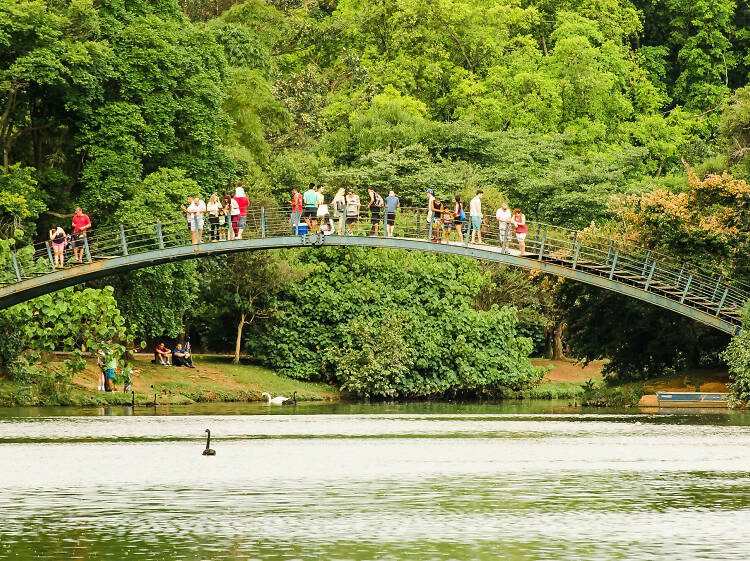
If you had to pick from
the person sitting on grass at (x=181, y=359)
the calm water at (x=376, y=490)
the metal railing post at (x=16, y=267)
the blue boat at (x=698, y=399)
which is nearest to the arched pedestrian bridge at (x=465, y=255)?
the metal railing post at (x=16, y=267)

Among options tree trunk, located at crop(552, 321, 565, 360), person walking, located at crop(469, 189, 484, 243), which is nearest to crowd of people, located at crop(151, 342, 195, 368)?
person walking, located at crop(469, 189, 484, 243)

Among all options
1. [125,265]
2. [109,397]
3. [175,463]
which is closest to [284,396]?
[109,397]

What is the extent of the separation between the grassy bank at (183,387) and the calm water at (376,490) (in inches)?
334

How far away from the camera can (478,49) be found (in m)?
85.9

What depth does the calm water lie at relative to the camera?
16641 millimetres

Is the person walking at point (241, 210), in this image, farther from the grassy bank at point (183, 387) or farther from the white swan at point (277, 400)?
the white swan at point (277, 400)

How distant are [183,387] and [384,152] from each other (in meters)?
19.1

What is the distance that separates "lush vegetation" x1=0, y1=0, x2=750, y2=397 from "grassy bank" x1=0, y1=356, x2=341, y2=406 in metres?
1.41

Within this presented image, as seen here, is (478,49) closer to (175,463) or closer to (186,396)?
(186,396)

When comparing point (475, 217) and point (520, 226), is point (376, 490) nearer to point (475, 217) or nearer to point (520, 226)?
point (475, 217)

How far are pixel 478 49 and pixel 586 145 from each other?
1165 cm

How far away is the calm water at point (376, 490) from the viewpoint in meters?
16.6

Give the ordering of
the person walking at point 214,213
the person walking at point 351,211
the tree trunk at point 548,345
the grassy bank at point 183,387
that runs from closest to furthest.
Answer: the person walking at point 214,213
the person walking at point 351,211
the grassy bank at point 183,387
the tree trunk at point 548,345

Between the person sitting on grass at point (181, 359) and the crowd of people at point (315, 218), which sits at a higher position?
the crowd of people at point (315, 218)
